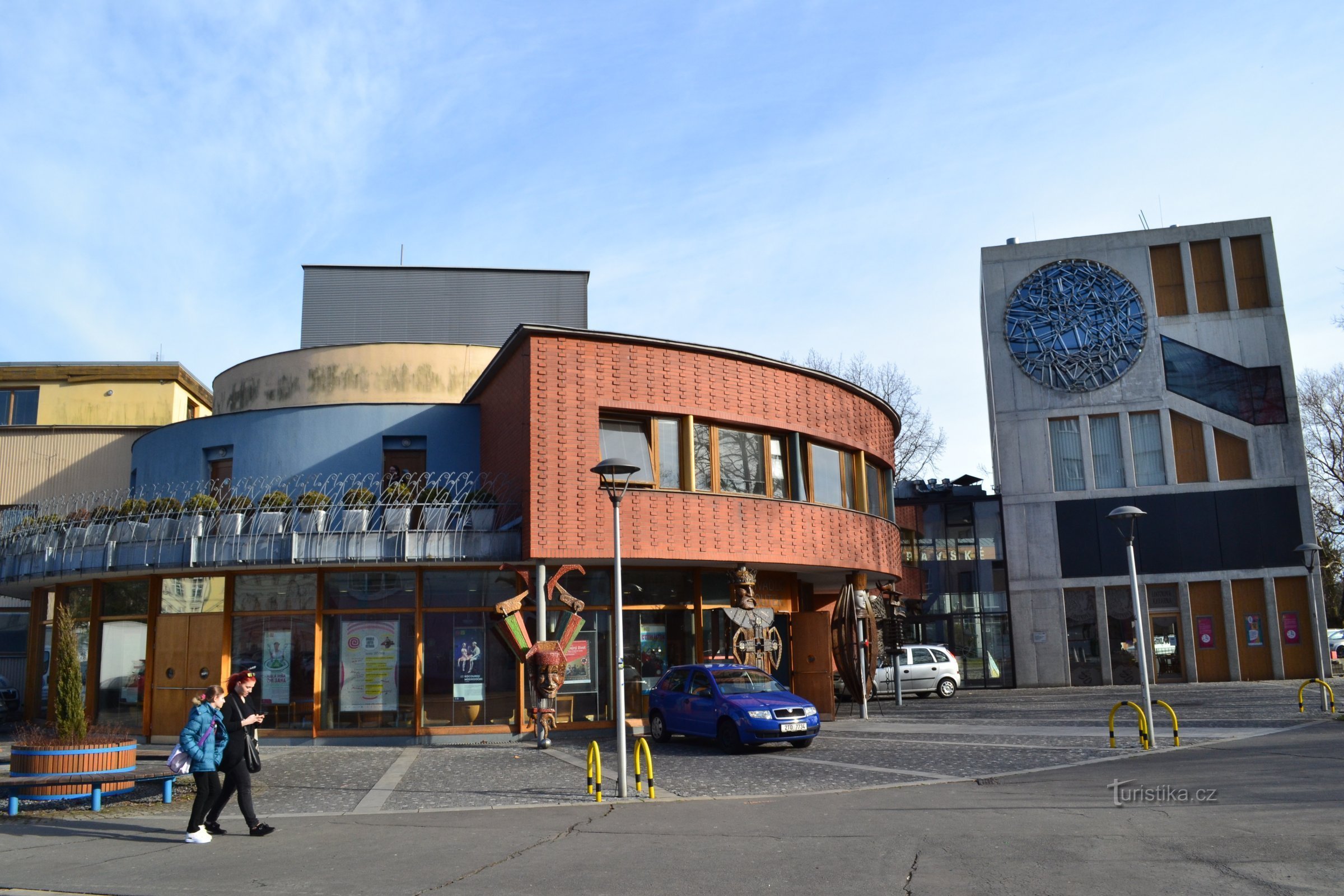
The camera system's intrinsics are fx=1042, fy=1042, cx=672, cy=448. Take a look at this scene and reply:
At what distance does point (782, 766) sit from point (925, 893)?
794 centimetres

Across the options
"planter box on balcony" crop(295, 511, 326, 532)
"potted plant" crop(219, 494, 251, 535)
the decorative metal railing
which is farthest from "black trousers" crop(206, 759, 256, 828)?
"potted plant" crop(219, 494, 251, 535)

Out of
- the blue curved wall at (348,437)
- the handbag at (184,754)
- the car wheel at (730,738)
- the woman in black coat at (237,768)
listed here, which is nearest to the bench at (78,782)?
the handbag at (184,754)

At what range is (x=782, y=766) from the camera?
1526cm

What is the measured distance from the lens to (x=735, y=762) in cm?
1586

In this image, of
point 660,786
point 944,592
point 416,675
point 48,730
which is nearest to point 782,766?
A: point 660,786

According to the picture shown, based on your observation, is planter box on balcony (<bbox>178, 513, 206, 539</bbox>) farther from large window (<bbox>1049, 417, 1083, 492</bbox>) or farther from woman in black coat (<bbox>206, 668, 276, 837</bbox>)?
large window (<bbox>1049, 417, 1083, 492</bbox>)

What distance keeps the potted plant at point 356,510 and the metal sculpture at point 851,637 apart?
10.3m

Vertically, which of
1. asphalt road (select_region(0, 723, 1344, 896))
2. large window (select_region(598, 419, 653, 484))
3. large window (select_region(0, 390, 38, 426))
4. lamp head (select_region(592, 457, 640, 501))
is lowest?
asphalt road (select_region(0, 723, 1344, 896))

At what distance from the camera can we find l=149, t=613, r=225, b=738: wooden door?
66.1 feet

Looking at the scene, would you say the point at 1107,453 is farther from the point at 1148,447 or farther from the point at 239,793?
the point at 239,793

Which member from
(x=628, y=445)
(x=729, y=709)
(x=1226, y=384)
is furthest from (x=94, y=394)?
(x=1226, y=384)

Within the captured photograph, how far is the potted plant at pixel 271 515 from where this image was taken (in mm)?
19344

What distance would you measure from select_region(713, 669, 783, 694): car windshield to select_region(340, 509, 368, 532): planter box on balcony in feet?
22.9

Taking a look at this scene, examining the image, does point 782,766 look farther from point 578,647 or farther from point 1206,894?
point 1206,894
